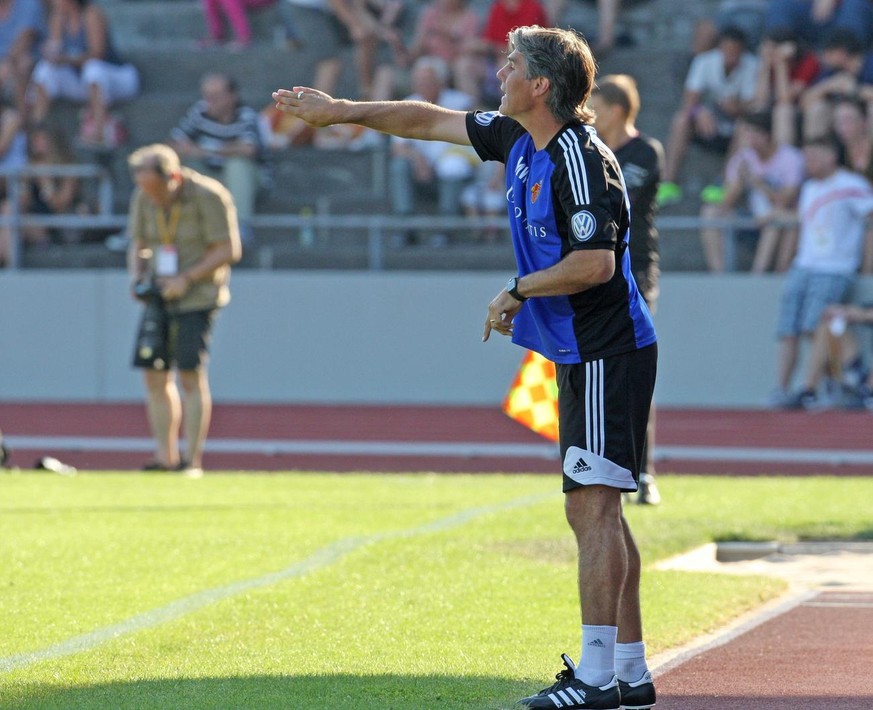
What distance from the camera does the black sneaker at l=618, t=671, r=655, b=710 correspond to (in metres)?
4.71

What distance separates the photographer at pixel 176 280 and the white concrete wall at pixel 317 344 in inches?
266

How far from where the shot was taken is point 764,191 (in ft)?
57.9

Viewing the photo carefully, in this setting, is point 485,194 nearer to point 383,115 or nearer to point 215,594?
point 215,594

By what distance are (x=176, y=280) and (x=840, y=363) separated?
316 inches

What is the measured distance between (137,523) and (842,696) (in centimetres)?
456

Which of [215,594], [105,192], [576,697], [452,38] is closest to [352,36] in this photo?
[452,38]

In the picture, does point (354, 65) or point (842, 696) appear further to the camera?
point (354, 65)

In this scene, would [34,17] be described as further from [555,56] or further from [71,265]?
[555,56]

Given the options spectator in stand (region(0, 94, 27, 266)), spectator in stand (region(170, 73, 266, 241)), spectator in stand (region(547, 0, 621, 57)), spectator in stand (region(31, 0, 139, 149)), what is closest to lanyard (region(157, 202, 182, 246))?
spectator in stand (region(170, 73, 266, 241))

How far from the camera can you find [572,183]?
458 centimetres

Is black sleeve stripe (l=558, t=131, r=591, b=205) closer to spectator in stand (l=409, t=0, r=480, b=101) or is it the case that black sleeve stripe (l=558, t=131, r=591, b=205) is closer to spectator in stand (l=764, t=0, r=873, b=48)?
spectator in stand (l=764, t=0, r=873, b=48)

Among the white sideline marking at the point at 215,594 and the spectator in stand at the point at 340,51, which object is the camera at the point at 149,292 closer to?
the white sideline marking at the point at 215,594

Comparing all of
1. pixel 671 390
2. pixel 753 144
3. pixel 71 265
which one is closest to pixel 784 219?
pixel 753 144

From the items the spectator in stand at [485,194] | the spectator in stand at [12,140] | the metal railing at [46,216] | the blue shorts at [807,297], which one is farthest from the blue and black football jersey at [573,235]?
the spectator in stand at [12,140]
